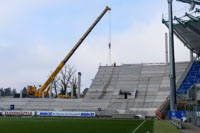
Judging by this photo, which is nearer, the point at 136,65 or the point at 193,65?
the point at 193,65

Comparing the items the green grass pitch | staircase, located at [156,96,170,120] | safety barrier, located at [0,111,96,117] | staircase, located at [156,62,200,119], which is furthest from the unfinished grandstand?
the green grass pitch

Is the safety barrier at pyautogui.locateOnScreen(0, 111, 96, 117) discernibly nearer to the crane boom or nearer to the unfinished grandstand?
the unfinished grandstand

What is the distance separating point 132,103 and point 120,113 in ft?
19.0

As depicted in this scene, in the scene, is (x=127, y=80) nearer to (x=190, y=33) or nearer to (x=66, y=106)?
(x=66, y=106)

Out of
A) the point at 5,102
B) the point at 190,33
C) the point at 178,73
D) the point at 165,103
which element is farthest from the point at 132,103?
the point at 5,102

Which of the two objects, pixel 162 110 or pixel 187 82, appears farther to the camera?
pixel 187 82

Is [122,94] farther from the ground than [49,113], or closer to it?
farther from the ground

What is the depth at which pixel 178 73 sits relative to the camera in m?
57.2

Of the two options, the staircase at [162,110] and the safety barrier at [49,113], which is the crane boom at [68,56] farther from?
the staircase at [162,110]

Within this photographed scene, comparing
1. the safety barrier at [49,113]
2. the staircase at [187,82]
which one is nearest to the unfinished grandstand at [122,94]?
the staircase at [187,82]

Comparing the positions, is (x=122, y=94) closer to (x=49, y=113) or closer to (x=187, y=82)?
(x=187, y=82)

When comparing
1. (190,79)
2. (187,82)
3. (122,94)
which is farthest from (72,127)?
(190,79)

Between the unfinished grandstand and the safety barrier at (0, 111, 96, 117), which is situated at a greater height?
the unfinished grandstand

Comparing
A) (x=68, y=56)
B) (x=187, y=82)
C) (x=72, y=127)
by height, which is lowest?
(x=72, y=127)
